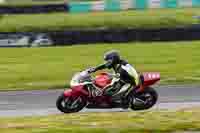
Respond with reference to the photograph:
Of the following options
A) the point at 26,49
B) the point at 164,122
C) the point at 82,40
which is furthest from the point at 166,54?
the point at 164,122

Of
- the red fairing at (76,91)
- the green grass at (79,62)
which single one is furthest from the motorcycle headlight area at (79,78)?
the green grass at (79,62)

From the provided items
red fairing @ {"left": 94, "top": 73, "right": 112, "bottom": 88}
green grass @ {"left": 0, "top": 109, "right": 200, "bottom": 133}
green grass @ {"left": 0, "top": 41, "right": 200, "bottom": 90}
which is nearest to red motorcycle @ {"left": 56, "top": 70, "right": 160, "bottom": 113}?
red fairing @ {"left": 94, "top": 73, "right": 112, "bottom": 88}

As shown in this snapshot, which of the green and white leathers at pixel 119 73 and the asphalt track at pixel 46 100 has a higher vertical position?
the green and white leathers at pixel 119 73

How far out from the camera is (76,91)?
13.2 metres

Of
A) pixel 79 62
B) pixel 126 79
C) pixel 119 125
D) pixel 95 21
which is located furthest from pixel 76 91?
pixel 95 21

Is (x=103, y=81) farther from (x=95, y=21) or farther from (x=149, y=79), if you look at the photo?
(x=95, y=21)

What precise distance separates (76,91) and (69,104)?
31 cm

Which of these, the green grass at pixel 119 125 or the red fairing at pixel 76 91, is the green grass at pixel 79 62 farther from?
the green grass at pixel 119 125

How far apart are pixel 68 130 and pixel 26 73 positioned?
1269 centimetres

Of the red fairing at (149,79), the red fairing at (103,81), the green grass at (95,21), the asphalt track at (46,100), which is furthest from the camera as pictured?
the green grass at (95,21)

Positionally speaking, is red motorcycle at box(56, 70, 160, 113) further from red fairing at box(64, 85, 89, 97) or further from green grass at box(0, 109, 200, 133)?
green grass at box(0, 109, 200, 133)

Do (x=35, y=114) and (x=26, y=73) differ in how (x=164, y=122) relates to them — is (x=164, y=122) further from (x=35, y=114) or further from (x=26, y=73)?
(x=26, y=73)

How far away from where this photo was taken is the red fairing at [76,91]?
13078 mm

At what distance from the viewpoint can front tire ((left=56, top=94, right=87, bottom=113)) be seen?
1312cm
